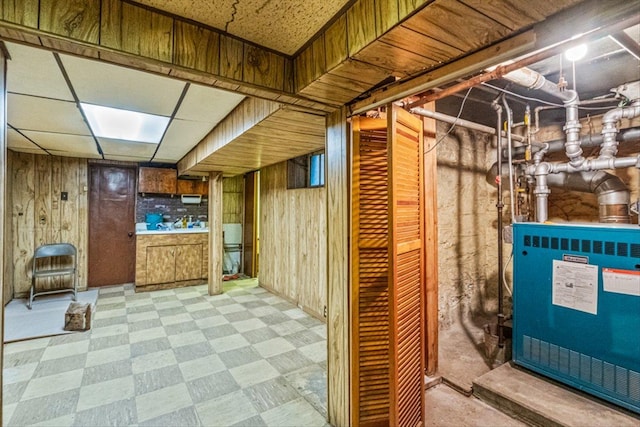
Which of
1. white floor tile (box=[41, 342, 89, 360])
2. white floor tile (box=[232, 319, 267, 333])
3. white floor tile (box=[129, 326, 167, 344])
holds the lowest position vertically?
white floor tile (box=[232, 319, 267, 333])

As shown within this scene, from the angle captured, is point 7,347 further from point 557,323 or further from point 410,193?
point 557,323

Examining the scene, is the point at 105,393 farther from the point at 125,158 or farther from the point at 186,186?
the point at 186,186

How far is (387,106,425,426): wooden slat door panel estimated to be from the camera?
1371 mm

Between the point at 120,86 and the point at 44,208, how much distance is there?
3969mm

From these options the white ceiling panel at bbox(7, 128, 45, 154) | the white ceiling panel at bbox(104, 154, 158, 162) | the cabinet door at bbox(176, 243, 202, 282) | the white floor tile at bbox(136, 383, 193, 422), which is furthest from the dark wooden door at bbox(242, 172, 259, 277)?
the white floor tile at bbox(136, 383, 193, 422)

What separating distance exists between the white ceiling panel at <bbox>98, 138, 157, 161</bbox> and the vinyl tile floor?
2.16 metres

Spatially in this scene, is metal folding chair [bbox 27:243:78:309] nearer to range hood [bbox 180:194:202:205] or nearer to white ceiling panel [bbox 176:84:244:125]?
range hood [bbox 180:194:202:205]

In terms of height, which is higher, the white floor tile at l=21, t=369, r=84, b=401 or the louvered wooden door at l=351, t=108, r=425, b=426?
the louvered wooden door at l=351, t=108, r=425, b=426

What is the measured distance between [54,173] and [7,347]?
2829 mm

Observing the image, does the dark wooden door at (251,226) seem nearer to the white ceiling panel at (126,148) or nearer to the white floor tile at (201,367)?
the white ceiling panel at (126,148)

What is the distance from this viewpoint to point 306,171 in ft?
13.5

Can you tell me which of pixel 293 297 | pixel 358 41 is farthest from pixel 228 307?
pixel 358 41

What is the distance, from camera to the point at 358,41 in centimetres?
110

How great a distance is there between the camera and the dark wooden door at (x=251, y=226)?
5.93m
